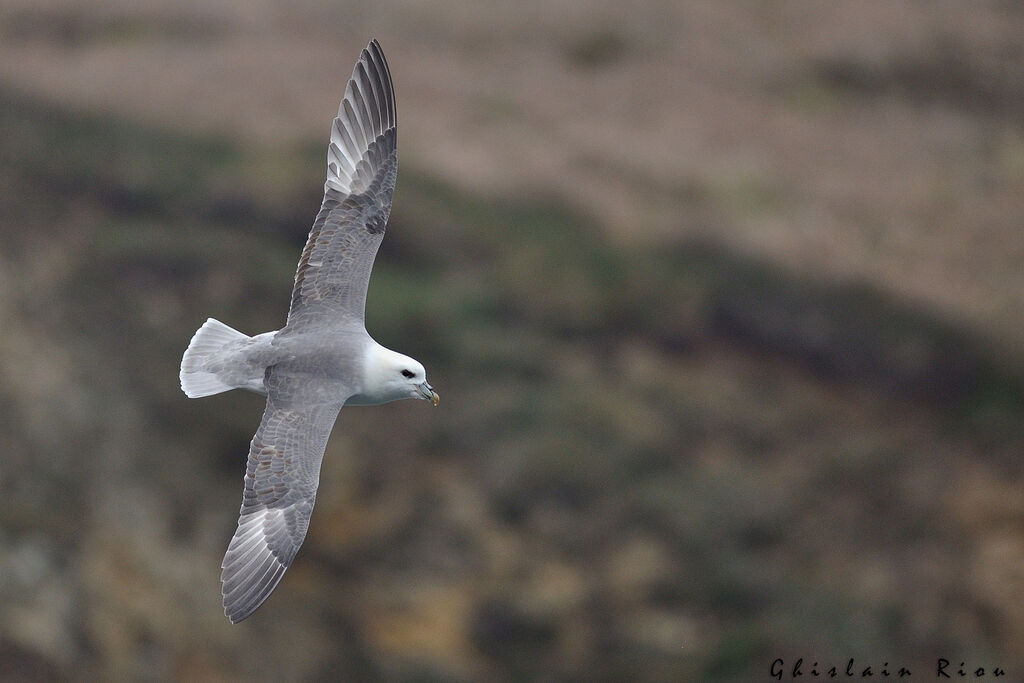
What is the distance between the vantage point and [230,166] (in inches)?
757

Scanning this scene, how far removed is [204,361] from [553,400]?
9.03m

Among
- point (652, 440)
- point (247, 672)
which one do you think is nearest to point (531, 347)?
point (652, 440)

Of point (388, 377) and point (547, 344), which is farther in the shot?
point (547, 344)

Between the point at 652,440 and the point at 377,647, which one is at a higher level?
the point at 652,440

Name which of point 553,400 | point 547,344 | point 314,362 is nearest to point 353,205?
point 314,362

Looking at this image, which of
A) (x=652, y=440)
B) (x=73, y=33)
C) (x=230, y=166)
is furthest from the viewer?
(x=73, y=33)

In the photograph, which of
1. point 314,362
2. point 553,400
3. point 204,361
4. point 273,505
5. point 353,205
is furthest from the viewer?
point 553,400

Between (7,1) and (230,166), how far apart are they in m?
6.19

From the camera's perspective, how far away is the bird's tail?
8484mm

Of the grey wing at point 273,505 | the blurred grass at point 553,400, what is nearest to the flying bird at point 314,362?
the grey wing at point 273,505

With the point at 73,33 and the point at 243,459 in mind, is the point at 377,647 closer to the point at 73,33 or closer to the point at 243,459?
the point at 243,459

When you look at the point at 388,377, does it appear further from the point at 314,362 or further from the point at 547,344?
the point at 547,344

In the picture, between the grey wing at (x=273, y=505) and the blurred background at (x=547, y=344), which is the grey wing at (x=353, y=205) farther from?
the blurred background at (x=547, y=344)

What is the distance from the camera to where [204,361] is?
8734 millimetres
